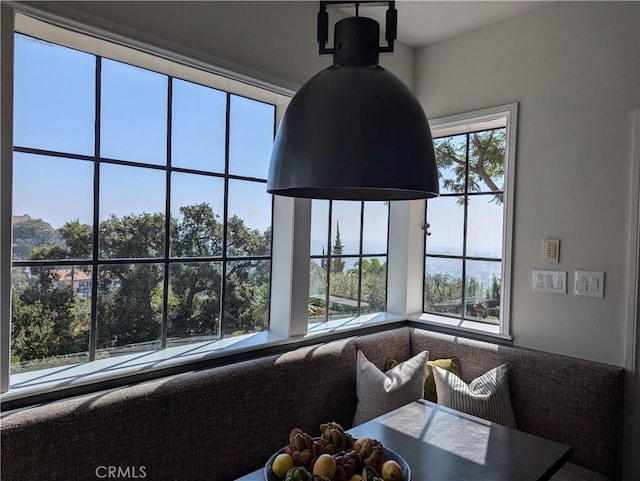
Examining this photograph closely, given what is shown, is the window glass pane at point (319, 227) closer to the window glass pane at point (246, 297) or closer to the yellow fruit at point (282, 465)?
the window glass pane at point (246, 297)

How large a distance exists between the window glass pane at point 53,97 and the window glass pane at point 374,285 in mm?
1818

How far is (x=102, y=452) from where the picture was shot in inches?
57.7

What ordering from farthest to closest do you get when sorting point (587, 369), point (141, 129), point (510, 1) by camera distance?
point (510, 1) → point (587, 369) → point (141, 129)

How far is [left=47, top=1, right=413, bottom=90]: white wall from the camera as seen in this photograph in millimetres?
1691

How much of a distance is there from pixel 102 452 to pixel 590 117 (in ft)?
8.50

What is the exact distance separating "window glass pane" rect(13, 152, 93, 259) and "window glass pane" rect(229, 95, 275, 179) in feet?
2.40

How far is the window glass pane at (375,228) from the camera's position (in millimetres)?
2920

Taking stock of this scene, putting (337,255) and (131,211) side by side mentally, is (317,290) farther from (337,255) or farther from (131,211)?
(131,211)

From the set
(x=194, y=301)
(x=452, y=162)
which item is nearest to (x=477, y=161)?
(x=452, y=162)

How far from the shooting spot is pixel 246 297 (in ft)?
7.63

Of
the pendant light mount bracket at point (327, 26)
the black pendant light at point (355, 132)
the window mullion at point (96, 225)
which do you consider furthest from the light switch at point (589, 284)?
the window mullion at point (96, 225)

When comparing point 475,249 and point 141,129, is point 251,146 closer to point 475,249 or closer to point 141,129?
point 141,129

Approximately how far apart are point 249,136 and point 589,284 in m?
1.91

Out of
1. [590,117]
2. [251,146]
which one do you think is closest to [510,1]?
[590,117]
